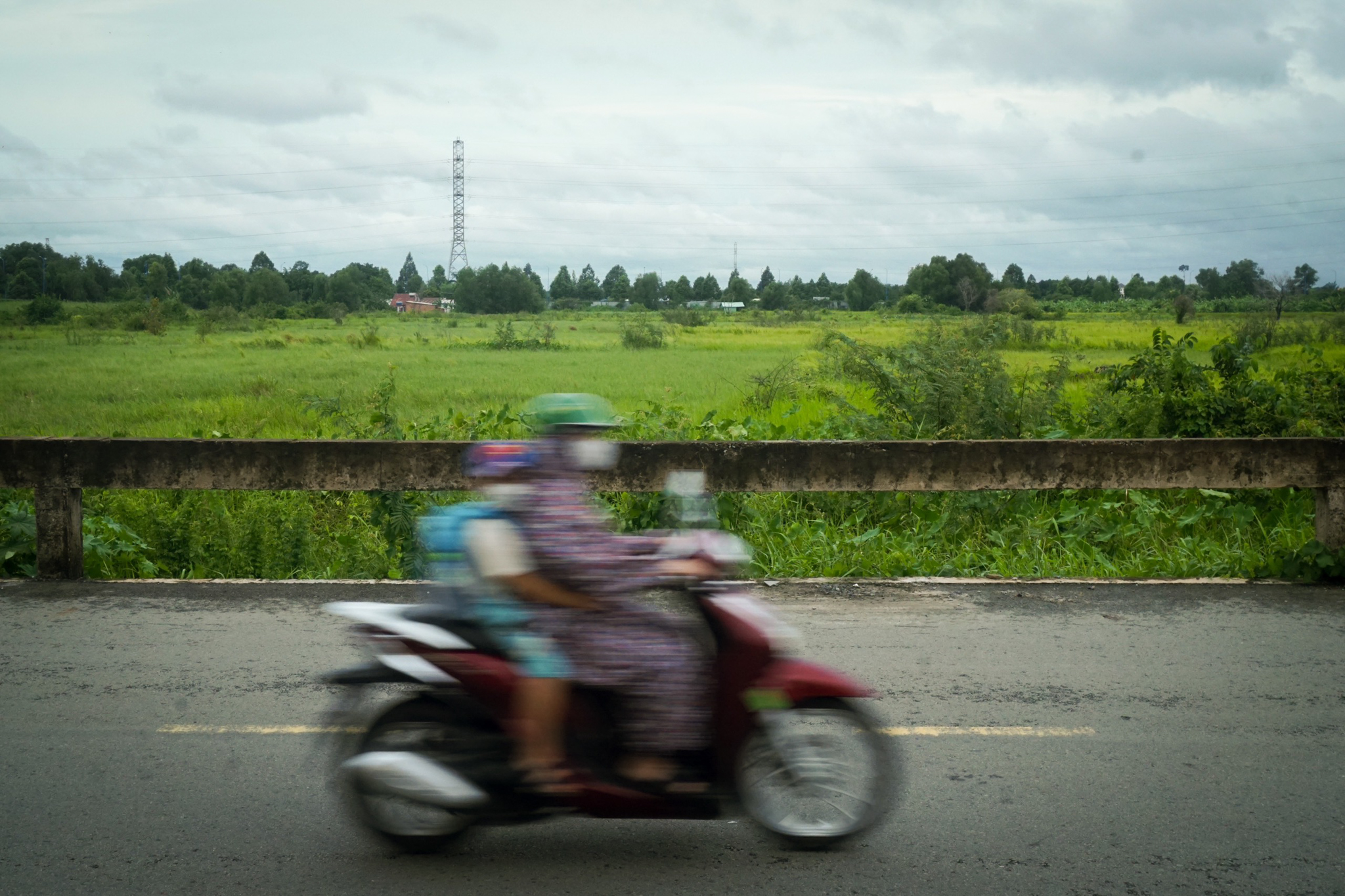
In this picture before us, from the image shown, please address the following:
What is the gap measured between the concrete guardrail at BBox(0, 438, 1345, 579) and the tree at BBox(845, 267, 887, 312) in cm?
9376

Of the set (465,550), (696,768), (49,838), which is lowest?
(49,838)

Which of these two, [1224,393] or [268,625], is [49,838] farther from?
[1224,393]

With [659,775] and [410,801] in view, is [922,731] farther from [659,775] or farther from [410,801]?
[410,801]

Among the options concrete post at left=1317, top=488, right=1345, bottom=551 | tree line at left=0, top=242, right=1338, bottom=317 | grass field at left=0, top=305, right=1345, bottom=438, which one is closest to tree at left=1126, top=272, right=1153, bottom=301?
tree line at left=0, top=242, right=1338, bottom=317

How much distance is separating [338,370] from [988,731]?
26411 millimetres

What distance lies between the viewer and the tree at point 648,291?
110000mm

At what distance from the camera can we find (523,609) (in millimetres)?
3363

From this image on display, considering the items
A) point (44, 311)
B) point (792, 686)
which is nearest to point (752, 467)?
point (792, 686)

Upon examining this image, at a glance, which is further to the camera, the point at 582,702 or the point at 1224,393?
the point at 1224,393

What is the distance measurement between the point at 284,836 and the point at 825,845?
1.85 meters

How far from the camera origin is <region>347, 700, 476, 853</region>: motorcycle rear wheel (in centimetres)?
345

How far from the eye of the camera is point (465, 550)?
338cm

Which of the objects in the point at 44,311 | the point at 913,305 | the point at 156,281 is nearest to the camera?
the point at 44,311

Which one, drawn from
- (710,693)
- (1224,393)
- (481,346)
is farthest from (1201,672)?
(481,346)
